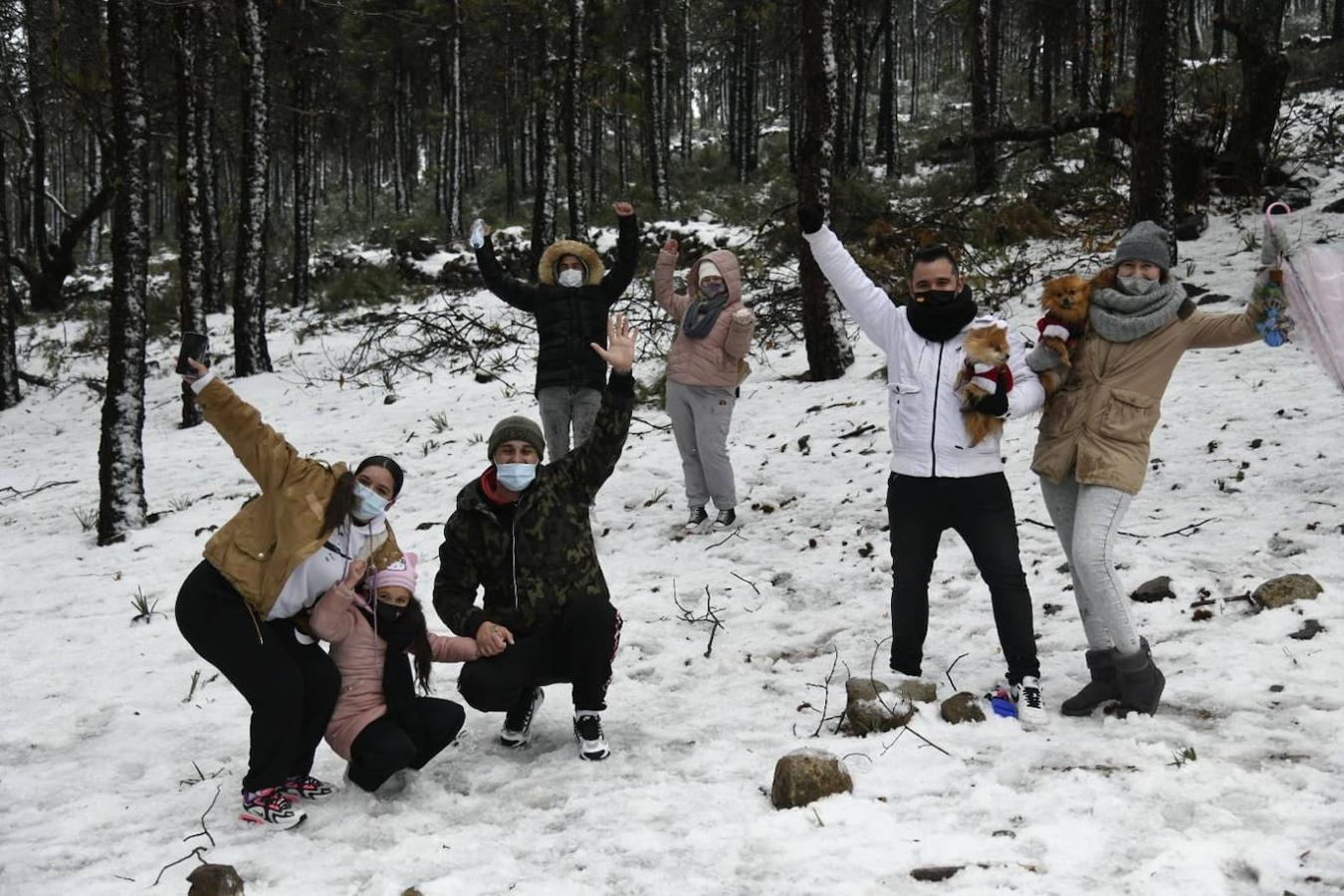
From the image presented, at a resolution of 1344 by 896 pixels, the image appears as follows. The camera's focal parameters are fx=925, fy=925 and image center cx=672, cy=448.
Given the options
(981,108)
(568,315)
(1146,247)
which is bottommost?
(568,315)

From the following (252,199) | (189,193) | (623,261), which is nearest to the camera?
(623,261)

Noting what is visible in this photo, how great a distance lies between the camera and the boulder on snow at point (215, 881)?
2859 millimetres

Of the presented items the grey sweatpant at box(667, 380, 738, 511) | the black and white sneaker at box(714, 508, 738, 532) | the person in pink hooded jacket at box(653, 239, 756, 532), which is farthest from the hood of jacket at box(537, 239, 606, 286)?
the black and white sneaker at box(714, 508, 738, 532)

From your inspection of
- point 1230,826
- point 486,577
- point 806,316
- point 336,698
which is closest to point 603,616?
point 486,577

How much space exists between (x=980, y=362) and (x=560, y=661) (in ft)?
6.88

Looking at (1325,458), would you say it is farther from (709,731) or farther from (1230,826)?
(709,731)

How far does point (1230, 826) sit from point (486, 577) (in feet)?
9.05

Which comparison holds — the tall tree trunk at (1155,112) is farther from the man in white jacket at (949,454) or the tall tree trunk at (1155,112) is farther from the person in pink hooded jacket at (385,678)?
the person in pink hooded jacket at (385,678)

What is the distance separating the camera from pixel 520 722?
157 inches

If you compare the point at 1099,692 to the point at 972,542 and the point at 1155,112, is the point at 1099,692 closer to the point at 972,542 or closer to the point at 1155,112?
the point at 972,542

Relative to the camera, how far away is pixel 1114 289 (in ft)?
12.0

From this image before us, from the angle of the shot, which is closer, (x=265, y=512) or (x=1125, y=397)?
(x=265, y=512)

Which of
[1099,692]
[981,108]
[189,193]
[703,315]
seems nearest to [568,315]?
[703,315]

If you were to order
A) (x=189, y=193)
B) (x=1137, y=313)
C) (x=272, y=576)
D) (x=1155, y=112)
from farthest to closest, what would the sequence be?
(x=189, y=193)
(x=1155, y=112)
(x=1137, y=313)
(x=272, y=576)
